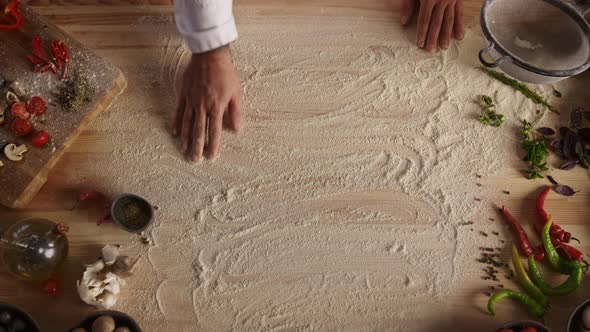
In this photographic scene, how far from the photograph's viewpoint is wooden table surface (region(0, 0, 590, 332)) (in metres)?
1.62

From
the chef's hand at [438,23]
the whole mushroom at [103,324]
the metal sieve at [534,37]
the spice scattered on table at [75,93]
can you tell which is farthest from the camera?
the chef's hand at [438,23]

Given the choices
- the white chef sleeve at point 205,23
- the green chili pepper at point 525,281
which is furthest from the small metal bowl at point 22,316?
the green chili pepper at point 525,281

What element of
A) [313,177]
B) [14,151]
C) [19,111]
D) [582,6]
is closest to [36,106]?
[19,111]

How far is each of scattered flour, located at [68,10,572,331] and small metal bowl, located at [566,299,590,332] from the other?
321 mm

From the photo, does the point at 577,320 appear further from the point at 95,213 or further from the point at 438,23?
the point at 95,213

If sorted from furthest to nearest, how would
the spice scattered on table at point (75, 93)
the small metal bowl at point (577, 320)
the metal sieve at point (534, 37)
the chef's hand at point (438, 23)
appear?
the chef's hand at point (438, 23) < the metal sieve at point (534, 37) < the spice scattered on table at point (75, 93) < the small metal bowl at point (577, 320)

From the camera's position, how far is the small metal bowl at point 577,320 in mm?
1544

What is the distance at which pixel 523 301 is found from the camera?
164 cm

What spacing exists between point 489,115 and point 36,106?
1.48 m

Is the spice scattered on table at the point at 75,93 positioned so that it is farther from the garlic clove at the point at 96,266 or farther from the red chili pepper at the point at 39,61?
the garlic clove at the point at 96,266

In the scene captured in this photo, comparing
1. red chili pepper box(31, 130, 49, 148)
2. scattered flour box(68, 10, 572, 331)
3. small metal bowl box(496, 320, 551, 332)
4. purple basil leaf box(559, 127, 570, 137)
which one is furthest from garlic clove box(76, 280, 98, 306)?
purple basil leaf box(559, 127, 570, 137)

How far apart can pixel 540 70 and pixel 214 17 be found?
1066 millimetres

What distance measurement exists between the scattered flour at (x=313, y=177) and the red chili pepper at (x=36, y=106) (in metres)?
0.18

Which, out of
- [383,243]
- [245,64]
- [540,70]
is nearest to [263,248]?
[383,243]
